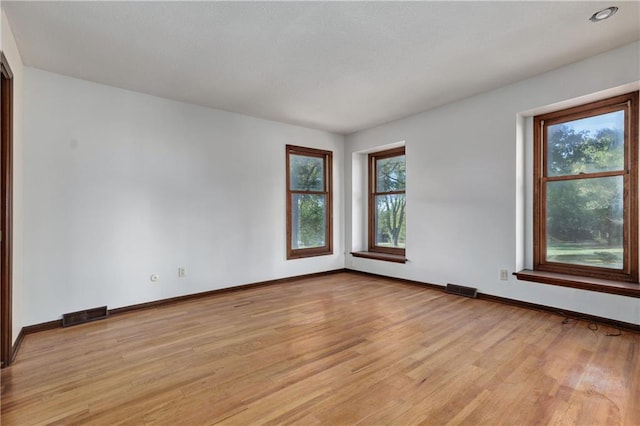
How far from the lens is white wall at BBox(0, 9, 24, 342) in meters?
2.52

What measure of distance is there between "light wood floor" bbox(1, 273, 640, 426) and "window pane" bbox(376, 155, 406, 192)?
2.51m

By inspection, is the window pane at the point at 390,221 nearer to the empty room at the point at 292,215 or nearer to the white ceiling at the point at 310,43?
the empty room at the point at 292,215

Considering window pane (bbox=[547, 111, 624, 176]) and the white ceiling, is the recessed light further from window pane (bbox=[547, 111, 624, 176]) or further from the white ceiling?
window pane (bbox=[547, 111, 624, 176])

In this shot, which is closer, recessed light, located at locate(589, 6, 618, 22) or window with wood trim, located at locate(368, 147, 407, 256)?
recessed light, located at locate(589, 6, 618, 22)

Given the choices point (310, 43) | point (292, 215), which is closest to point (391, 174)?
A: point (292, 215)

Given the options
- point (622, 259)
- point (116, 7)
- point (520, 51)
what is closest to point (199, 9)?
point (116, 7)

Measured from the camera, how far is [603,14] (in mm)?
2357

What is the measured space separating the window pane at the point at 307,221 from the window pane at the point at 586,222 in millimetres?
3426

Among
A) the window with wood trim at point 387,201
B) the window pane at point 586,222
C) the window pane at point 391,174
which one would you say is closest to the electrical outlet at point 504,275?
the window pane at point 586,222

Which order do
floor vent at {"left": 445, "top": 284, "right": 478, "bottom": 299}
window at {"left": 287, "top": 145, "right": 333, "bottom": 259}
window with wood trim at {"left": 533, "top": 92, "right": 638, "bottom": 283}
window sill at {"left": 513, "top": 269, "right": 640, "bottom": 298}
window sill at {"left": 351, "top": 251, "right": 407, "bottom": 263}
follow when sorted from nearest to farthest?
window sill at {"left": 513, "top": 269, "right": 640, "bottom": 298} → window with wood trim at {"left": 533, "top": 92, "right": 638, "bottom": 283} → floor vent at {"left": 445, "top": 284, "right": 478, "bottom": 299} → window sill at {"left": 351, "top": 251, "right": 407, "bottom": 263} → window at {"left": 287, "top": 145, "right": 333, "bottom": 259}

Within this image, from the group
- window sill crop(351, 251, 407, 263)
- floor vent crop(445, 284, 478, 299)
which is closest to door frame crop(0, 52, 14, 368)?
window sill crop(351, 251, 407, 263)

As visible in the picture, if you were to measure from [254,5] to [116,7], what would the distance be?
1.00 metres

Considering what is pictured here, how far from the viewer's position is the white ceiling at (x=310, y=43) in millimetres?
2262

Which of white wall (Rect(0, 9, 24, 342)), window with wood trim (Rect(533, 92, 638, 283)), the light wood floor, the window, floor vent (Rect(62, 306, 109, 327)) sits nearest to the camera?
the light wood floor
